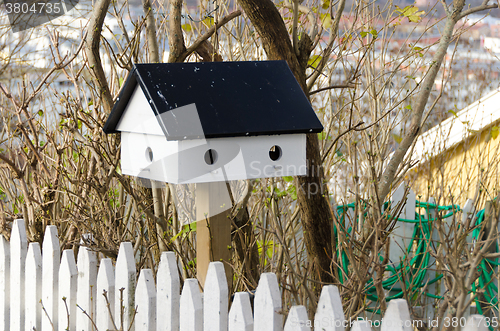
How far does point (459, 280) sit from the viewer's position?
1202 millimetres

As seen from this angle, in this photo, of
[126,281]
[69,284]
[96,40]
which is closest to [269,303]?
[126,281]

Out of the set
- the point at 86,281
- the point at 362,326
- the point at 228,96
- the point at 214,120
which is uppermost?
Answer: the point at 228,96

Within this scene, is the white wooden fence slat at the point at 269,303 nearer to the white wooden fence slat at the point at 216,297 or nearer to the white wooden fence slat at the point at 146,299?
the white wooden fence slat at the point at 216,297

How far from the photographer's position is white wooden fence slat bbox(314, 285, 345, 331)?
1421 mm

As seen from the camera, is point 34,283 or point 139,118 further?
point 34,283

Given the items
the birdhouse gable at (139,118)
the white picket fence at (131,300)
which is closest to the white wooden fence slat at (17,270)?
the white picket fence at (131,300)

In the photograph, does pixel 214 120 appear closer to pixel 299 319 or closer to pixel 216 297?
pixel 216 297

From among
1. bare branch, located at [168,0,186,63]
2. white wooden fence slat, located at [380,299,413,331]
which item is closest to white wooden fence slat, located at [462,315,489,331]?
white wooden fence slat, located at [380,299,413,331]

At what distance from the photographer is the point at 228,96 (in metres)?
1.92

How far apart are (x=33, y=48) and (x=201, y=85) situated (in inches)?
261

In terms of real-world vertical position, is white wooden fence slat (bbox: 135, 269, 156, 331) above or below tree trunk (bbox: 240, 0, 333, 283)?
below

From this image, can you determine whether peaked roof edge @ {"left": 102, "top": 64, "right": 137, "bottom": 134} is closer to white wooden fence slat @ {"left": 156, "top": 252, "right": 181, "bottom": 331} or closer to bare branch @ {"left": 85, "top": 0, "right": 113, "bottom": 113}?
bare branch @ {"left": 85, "top": 0, "right": 113, "bottom": 113}

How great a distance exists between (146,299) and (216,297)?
39cm

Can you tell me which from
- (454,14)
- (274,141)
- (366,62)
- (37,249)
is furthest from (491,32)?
(37,249)
